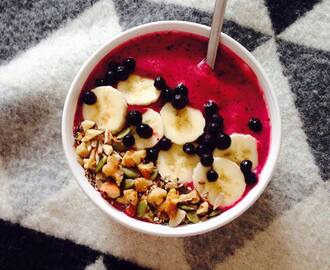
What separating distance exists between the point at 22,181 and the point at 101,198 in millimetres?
181

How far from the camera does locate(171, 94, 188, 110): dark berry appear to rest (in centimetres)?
79

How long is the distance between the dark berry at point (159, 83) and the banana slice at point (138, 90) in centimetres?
1

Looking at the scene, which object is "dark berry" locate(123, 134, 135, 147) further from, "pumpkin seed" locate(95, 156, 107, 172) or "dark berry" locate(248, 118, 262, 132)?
"dark berry" locate(248, 118, 262, 132)

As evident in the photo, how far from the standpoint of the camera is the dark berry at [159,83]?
798 mm

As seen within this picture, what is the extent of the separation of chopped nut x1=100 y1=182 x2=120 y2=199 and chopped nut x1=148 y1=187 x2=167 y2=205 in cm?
4

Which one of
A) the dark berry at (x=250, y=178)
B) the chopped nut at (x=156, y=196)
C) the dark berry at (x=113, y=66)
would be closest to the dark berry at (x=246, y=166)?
the dark berry at (x=250, y=178)

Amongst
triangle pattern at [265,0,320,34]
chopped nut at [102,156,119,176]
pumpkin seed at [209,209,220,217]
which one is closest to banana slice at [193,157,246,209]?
pumpkin seed at [209,209,220,217]

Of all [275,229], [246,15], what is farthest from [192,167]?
[246,15]

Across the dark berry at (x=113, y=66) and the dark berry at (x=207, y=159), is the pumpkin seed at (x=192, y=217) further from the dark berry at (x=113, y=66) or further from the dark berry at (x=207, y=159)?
the dark berry at (x=113, y=66)

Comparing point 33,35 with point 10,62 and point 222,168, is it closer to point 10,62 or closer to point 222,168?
point 10,62

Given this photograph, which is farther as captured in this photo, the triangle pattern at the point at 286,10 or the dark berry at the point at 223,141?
the triangle pattern at the point at 286,10

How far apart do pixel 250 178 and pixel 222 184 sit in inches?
1.5

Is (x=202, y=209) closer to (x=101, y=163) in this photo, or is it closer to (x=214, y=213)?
(x=214, y=213)

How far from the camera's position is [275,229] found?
90 cm
